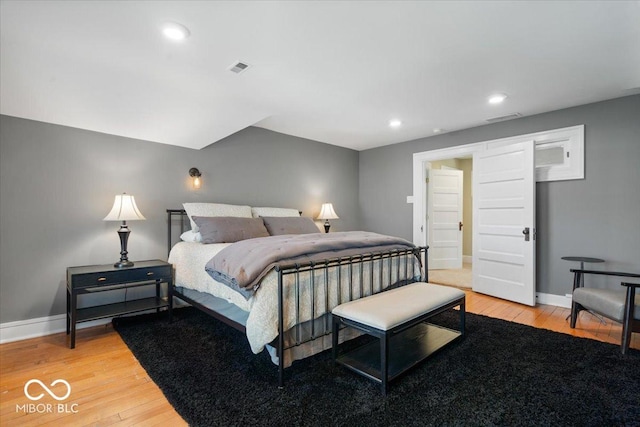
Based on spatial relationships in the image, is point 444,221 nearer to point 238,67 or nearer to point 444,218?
point 444,218

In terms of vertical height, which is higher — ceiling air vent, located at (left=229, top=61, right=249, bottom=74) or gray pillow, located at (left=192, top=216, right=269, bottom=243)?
ceiling air vent, located at (left=229, top=61, right=249, bottom=74)

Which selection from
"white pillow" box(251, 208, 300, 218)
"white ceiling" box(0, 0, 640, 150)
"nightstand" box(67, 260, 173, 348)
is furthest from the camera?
"white pillow" box(251, 208, 300, 218)

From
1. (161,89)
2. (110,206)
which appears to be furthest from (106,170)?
(161,89)

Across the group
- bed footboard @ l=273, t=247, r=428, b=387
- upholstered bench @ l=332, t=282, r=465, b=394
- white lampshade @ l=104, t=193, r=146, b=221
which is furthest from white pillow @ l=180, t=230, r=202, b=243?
upholstered bench @ l=332, t=282, r=465, b=394

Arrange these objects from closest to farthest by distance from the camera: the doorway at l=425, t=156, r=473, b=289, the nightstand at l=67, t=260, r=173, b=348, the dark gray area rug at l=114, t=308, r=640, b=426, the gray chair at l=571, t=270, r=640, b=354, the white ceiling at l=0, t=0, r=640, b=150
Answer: the dark gray area rug at l=114, t=308, r=640, b=426 → the white ceiling at l=0, t=0, r=640, b=150 → the gray chair at l=571, t=270, r=640, b=354 → the nightstand at l=67, t=260, r=173, b=348 → the doorway at l=425, t=156, r=473, b=289

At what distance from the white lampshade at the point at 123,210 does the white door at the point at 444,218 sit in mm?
4659

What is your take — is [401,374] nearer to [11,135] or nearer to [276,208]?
[276,208]

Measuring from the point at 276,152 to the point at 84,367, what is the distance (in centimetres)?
339

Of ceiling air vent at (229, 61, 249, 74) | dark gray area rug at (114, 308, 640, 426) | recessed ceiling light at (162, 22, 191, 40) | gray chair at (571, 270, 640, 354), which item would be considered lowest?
dark gray area rug at (114, 308, 640, 426)

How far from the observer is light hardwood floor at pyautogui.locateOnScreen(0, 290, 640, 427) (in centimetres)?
169

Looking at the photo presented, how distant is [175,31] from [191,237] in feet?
6.77

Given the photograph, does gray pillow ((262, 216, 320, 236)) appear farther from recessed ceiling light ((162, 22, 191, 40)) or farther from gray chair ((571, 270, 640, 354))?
gray chair ((571, 270, 640, 354))

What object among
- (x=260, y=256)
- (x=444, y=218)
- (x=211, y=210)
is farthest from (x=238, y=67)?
(x=444, y=218)

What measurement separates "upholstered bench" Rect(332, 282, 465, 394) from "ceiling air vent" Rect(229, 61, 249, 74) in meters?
1.98
